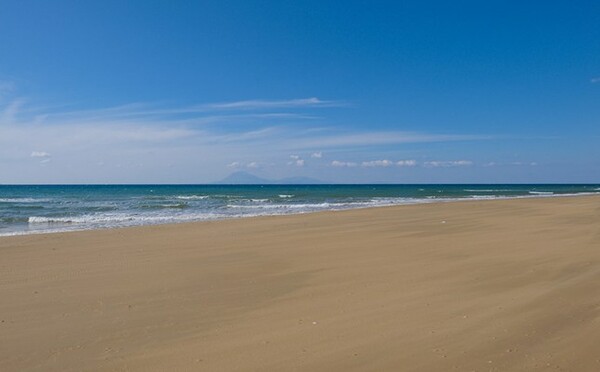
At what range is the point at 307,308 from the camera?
6141 mm

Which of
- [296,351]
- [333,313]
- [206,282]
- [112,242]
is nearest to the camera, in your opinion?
[296,351]

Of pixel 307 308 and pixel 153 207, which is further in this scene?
pixel 153 207

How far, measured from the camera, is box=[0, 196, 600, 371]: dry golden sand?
4453 mm

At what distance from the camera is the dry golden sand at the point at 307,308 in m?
4.45

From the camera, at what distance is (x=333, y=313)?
5844mm

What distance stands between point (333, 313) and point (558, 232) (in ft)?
36.9

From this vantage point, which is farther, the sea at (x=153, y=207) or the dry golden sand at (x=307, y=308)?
the sea at (x=153, y=207)

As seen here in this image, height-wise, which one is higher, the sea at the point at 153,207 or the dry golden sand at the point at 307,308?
the sea at the point at 153,207

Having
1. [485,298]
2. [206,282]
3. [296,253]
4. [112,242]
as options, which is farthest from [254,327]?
[112,242]

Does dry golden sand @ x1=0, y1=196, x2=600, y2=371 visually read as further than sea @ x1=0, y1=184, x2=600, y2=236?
No

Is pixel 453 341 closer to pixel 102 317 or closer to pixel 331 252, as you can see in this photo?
pixel 102 317

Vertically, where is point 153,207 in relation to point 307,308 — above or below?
above

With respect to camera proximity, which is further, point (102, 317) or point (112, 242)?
point (112, 242)

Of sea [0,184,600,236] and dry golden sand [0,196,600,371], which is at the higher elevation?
sea [0,184,600,236]
